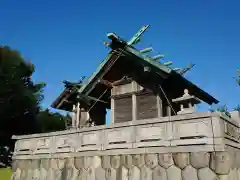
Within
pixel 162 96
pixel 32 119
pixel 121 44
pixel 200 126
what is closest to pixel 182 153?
pixel 200 126

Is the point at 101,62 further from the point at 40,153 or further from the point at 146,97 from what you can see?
the point at 40,153

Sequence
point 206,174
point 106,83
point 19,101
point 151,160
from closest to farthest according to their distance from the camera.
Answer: point 206,174 < point 151,160 < point 106,83 < point 19,101

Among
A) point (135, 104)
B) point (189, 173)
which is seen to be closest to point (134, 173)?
point (189, 173)

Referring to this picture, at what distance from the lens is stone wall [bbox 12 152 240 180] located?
20.7ft

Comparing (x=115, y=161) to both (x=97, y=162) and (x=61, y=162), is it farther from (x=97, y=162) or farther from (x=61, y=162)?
(x=61, y=162)

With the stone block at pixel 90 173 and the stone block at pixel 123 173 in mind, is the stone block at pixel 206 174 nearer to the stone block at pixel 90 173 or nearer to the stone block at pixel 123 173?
the stone block at pixel 123 173

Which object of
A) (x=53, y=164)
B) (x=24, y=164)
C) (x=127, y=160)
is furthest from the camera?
(x=24, y=164)

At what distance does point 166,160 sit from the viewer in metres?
7.12

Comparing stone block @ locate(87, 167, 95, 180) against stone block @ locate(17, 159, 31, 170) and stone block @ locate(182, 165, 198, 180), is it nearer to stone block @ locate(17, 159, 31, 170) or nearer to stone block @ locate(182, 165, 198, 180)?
stone block @ locate(182, 165, 198, 180)

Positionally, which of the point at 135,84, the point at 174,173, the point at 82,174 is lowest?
the point at 82,174

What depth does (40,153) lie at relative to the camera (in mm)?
10375

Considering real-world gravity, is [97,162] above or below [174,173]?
above

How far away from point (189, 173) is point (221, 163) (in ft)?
3.11

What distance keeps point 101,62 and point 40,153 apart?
17.2 feet
